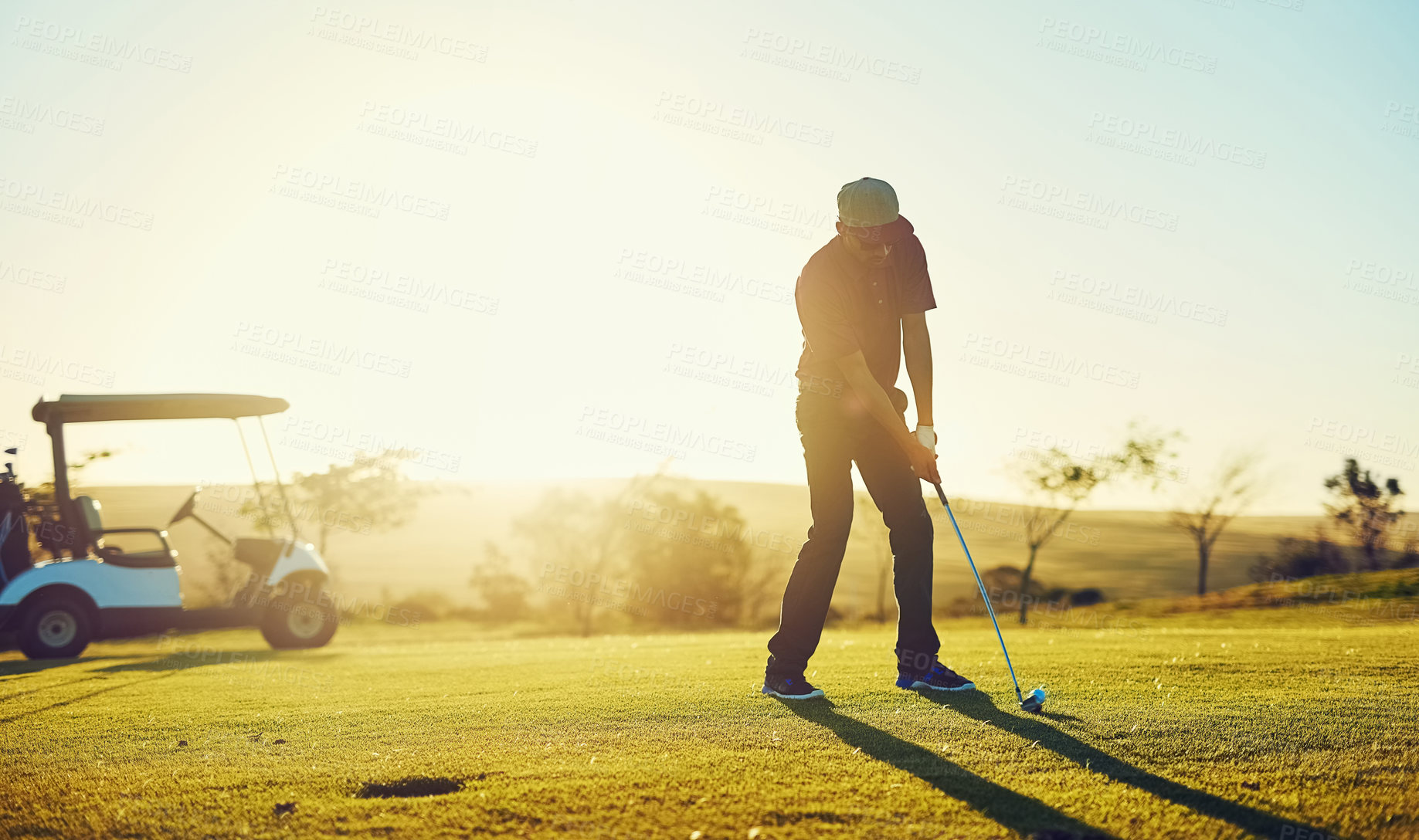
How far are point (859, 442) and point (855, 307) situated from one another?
0.78m

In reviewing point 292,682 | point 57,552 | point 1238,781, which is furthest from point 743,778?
point 57,552

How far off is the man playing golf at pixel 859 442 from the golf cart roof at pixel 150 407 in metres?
9.05

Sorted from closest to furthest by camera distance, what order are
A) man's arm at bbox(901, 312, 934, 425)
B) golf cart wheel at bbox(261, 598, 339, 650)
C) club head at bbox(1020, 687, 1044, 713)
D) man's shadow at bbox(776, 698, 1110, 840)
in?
man's shadow at bbox(776, 698, 1110, 840) < club head at bbox(1020, 687, 1044, 713) < man's arm at bbox(901, 312, 934, 425) < golf cart wheel at bbox(261, 598, 339, 650)

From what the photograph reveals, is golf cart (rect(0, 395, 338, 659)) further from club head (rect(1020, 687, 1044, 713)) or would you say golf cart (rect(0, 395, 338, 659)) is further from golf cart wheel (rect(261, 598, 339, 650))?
club head (rect(1020, 687, 1044, 713))

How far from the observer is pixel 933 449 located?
521cm

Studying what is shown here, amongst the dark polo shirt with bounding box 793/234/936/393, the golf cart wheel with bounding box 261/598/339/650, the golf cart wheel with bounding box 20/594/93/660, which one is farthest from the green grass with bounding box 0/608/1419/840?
the golf cart wheel with bounding box 261/598/339/650

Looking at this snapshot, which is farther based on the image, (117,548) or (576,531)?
(576,531)

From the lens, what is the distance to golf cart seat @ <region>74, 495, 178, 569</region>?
1146cm

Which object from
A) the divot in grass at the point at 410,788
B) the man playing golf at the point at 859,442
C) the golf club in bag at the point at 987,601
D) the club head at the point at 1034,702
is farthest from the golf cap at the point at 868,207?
the divot in grass at the point at 410,788

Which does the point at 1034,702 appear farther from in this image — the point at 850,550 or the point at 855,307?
the point at 850,550

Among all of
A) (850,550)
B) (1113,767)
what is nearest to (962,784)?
(1113,767)

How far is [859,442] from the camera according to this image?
17.3 feet

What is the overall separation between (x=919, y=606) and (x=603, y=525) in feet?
153

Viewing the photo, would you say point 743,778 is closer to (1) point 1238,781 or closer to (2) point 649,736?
(2) point 649,736
